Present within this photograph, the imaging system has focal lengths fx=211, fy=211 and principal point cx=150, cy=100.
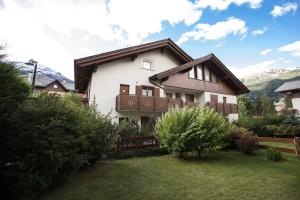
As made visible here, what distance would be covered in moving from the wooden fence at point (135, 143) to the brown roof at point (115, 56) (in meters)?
7.39

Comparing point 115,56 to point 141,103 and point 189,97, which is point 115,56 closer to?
point 141,103

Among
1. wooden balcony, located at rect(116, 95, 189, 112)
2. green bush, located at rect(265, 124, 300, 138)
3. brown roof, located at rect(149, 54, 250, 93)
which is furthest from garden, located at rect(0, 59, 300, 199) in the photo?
brown roof, located at rect(149, 54, 250, 93)

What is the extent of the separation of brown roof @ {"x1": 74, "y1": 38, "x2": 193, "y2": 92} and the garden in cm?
805

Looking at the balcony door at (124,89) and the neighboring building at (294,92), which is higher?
the neighboring building at (294,92)

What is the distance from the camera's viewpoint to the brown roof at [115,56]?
15750 mm

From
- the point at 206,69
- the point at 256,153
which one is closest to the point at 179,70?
the point at 206,69

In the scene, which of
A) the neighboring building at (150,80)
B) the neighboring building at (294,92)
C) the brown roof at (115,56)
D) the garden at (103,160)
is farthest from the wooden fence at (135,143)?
the neighboring building at (294,92)

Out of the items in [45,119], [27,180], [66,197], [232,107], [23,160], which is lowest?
[66,197]

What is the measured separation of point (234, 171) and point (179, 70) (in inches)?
516

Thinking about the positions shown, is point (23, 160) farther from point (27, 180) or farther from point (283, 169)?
point (283, 169)

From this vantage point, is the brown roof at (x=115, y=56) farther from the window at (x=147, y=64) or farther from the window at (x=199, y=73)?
the window at (x=199, y=73)

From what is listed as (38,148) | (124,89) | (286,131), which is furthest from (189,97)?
(38,148)

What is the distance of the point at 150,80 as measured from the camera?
19406 millimetres

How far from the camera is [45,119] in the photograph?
5.73 meters
